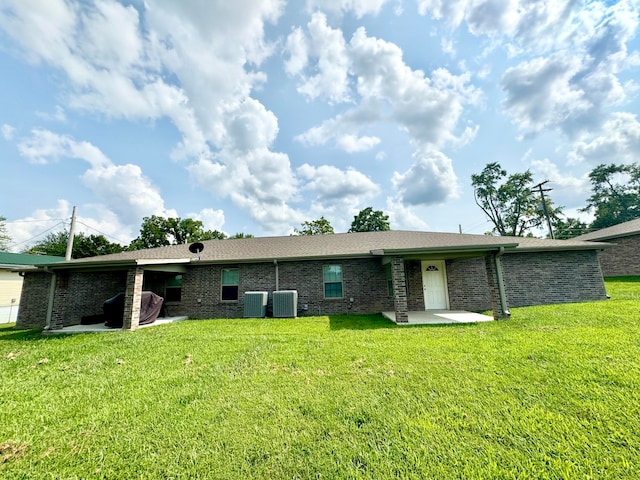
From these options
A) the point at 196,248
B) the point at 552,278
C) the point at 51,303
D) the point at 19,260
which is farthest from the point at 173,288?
the point at 552,278

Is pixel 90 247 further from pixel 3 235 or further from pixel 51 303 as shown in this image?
pixel 51 303

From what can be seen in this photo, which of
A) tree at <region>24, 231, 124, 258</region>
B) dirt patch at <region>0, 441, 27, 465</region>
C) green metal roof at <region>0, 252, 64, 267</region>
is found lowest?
dirt patch at <region>0, 441, 27, 465</region>

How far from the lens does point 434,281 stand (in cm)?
1030

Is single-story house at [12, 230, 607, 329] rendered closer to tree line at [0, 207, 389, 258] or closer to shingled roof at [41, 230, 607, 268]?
shingled roof at [41, 230, 607, 268]

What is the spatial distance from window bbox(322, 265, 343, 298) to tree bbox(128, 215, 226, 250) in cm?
2739

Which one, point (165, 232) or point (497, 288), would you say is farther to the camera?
point (165, 232)

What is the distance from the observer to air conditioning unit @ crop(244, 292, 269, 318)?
31.7ft

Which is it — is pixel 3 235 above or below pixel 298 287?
above

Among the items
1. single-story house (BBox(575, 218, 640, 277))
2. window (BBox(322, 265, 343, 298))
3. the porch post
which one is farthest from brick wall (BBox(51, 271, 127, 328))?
single-story house (BBox(575, 218, 640, 277))

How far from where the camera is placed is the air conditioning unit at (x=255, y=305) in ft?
31.7

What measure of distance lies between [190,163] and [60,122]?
449cm

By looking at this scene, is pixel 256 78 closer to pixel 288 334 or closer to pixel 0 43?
pixel 0 43

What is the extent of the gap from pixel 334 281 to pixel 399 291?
322 cm

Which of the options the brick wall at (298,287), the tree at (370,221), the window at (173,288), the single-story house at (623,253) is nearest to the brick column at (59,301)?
the window at (173,288)
